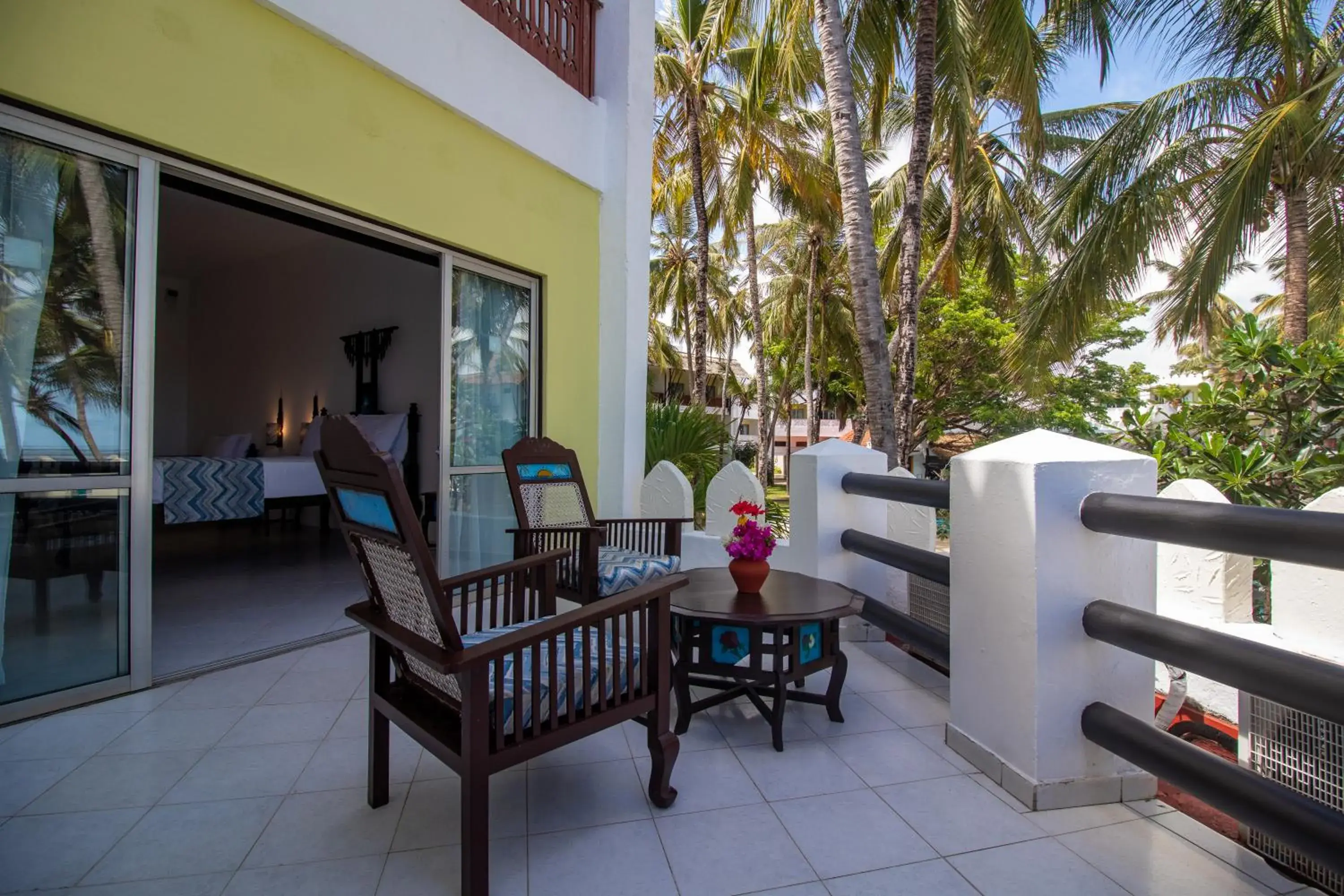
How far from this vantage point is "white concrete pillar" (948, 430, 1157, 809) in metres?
1.88

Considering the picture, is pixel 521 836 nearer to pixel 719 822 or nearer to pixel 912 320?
pixel 719 822

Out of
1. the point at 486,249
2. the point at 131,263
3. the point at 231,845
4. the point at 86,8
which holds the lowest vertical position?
the point at 231,845

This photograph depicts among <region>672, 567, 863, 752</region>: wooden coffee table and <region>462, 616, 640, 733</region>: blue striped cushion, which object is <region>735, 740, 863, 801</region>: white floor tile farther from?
<region>462, 616, 640, 733</region>: blue striped cushion

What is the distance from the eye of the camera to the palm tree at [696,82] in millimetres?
8477

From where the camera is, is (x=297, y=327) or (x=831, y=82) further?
(x=297, y=327)

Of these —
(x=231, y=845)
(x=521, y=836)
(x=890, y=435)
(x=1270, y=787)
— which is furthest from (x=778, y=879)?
(x=890, y=435)

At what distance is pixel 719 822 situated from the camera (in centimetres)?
184

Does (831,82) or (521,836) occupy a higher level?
(831,82)

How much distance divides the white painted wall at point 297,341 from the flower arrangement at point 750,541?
4746 millimetres

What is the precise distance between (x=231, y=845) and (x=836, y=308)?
17.8m

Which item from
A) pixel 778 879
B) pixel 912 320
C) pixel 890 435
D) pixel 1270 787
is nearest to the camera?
pixel 1270 787

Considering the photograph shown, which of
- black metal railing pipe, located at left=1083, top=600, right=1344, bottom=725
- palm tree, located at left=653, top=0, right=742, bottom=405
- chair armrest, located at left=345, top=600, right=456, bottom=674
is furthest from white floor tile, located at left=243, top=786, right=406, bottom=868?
palm tree, located at left=653, top=0, right=742, bottom=405

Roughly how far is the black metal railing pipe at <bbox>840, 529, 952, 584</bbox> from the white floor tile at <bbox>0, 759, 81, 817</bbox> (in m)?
3.05

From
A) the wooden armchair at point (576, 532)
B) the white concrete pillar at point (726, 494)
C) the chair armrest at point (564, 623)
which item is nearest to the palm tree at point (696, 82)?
the white concrete pillar at point (726, 494)
